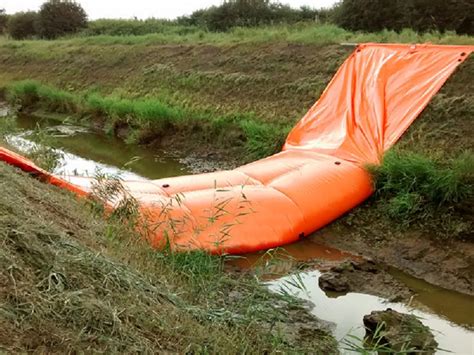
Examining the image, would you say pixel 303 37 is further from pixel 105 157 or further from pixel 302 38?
pixel 105 157

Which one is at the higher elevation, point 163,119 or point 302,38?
point 302,38

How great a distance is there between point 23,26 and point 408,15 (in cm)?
1609

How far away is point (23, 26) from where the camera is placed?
21891 mm

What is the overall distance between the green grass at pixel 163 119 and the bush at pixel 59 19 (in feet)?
26.6

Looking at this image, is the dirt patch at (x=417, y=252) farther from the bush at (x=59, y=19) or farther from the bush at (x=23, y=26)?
the bush at (x=23, y=26)

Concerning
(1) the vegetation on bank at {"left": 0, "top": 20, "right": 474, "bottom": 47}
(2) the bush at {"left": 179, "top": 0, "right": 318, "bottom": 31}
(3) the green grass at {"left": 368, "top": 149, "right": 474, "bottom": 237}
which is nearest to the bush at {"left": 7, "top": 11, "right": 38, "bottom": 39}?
(1) the vegetation on bank at {"left": 0, "top": 20, "right": 474, "bottom": 47}

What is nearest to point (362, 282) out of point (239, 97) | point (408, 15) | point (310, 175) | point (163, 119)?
point (310, 175)

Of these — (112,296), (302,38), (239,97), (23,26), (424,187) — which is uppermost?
(23,26)

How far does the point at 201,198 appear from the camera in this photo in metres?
5.04

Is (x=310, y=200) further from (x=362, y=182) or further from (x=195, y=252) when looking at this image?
(x=195, y=252)

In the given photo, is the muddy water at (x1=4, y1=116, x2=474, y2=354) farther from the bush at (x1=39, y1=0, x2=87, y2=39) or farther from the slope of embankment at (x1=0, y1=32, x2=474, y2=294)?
the bush at (x1=39, y1=0, x2=87, y2=39)

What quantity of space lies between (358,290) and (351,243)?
3.42 ft

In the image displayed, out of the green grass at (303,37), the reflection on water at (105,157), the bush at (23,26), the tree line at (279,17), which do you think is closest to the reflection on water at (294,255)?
the reflection on water at (105,157)

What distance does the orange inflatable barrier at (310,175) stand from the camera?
190 inches
